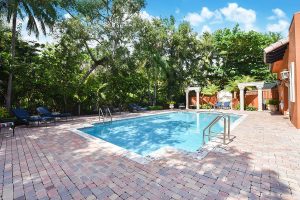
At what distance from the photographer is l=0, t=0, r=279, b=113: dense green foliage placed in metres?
13.0

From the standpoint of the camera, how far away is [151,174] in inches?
160

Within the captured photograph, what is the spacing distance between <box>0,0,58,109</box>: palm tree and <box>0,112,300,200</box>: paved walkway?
332 inches

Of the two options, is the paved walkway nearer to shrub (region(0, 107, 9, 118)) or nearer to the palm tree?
shrub (region(0, 107, 9, 118))

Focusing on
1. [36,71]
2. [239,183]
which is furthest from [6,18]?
[239,183]

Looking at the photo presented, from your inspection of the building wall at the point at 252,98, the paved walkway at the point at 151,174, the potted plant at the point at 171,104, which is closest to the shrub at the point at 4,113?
the paved walkway at the point at 151,174

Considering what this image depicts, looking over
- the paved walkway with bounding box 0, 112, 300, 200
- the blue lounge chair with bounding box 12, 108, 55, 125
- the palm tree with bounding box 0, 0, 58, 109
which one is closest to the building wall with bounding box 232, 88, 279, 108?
the paved walkway with bounding box 0, 112, 300, 200

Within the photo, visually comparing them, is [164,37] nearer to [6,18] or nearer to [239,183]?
[6,18]

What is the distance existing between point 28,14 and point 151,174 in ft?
45.8

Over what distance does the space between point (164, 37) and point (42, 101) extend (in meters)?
15.2

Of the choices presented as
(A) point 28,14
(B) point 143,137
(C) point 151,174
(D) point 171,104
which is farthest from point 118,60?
(C) point 151,174

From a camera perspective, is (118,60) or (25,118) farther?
(118,60)

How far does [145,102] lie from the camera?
2159 cm

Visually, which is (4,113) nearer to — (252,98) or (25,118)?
(25,118)

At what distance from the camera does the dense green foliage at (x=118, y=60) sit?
42.5 ft
